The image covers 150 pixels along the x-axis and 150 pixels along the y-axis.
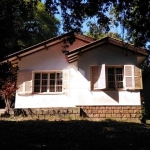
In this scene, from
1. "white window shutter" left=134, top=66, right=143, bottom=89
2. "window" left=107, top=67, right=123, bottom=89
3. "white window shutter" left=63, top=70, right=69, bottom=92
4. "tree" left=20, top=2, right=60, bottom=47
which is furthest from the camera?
"tree" left=20, top=2, right=60, bottom=47

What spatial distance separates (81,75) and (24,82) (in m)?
3.61

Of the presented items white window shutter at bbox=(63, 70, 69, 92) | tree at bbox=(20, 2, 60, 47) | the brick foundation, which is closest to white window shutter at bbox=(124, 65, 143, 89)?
the brick foundation

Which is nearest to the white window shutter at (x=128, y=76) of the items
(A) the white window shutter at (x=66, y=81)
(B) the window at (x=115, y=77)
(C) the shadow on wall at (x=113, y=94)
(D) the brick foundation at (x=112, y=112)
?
(B) the window at (x=115, y=77)

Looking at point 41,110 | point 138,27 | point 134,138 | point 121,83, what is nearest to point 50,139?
point 134,138

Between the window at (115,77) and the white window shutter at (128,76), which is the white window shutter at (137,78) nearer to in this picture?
the window at (115,77)

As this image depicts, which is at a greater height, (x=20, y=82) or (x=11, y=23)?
(x=11, y=23)

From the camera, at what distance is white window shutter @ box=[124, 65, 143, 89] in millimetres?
13031

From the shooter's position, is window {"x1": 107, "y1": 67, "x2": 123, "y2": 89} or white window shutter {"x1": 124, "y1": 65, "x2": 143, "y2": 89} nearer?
white window shutter {"x1": 124, "y1": 65, "x2": 143, "y2": 89}

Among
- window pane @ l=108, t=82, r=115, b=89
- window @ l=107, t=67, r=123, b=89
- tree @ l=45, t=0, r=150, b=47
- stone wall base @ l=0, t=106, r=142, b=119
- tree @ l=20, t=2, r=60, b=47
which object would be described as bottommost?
stone wall base @ l=0, t=106, r=142, b=119

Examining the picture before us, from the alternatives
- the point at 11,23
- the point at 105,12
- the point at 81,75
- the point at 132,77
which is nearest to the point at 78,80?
the point at 81,75

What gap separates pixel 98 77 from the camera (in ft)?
43.6

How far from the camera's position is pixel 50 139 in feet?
22.1

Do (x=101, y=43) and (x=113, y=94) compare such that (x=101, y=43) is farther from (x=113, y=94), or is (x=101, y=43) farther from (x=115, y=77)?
(x=113, y=94)

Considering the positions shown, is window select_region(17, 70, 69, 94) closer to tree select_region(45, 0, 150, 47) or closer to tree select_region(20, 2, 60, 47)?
tree select_region(45, 0, 150, 47)
